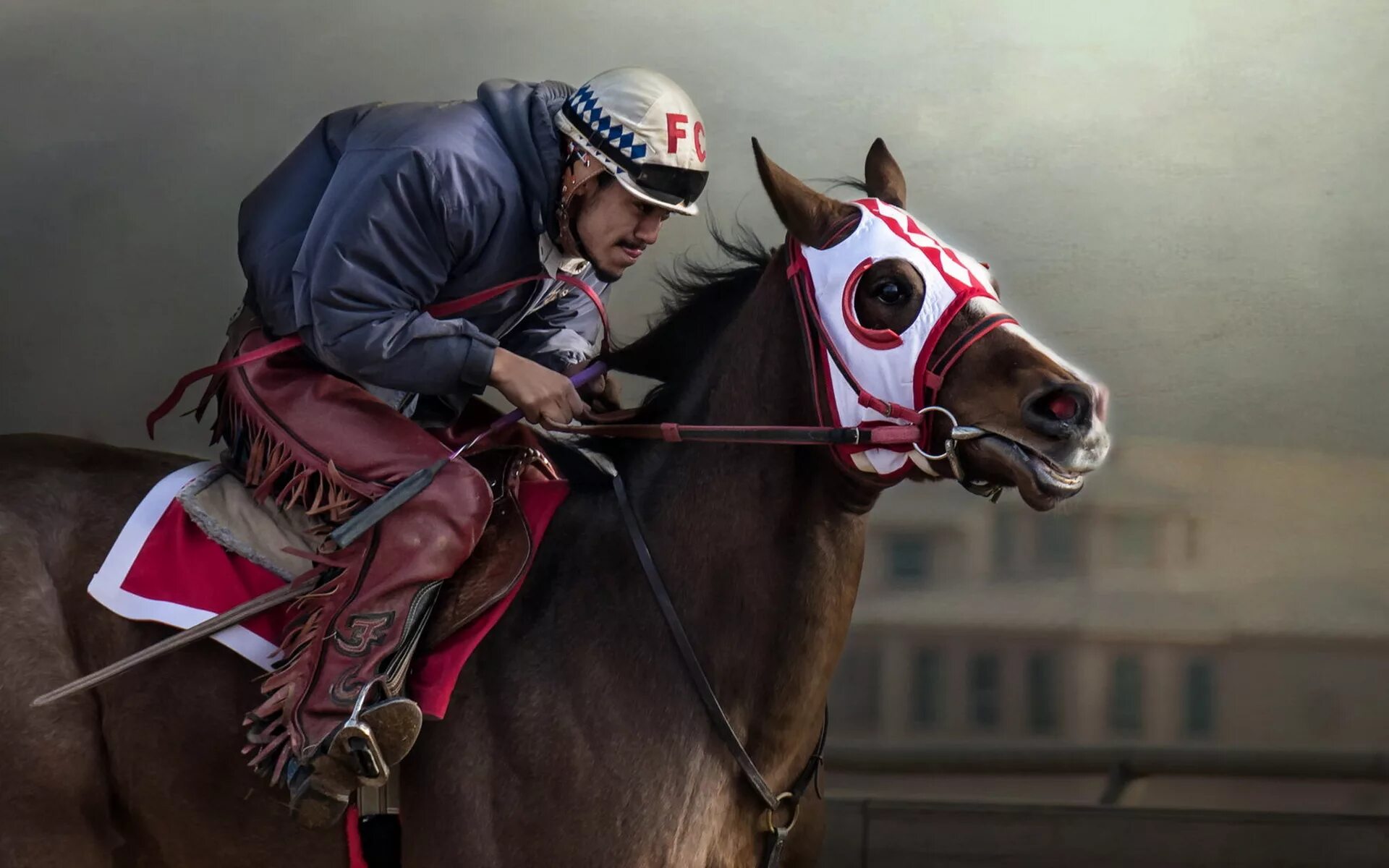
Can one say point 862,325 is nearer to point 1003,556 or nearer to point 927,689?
point 1003,556

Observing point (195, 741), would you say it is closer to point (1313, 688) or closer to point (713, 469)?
point (713, 469)

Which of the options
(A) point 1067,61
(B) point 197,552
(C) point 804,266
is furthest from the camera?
(A) point 1067,61

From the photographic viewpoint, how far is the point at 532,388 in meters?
2.42

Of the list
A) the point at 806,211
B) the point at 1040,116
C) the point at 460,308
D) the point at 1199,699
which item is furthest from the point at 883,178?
the point at 1199,699

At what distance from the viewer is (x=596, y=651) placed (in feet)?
7.72

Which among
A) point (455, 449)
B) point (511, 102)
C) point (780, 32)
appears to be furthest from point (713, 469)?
point (780, 32)

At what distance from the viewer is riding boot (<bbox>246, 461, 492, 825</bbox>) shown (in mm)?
2211

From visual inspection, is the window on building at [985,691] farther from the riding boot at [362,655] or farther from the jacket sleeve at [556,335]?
the riding boot at [362,655]

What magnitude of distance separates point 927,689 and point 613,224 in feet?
7.36

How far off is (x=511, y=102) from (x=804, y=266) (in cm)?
72

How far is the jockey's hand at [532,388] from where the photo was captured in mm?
2418

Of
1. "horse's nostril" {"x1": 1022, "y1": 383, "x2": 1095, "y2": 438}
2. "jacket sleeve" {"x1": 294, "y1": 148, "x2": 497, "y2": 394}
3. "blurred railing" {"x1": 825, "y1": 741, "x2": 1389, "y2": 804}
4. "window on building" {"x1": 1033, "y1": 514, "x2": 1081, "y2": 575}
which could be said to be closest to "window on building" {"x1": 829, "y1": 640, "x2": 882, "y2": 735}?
"blurred railing" {"x1": 825, "y1": 741, "x2": 1389, "y2": 804}

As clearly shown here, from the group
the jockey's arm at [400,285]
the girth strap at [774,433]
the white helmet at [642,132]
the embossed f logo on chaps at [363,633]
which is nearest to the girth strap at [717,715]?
the girth strap at [774,433]

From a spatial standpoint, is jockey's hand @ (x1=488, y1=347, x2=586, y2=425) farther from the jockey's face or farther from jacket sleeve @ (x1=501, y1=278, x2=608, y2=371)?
jacket sleeve @ (x1=501, y1=278, x2=608, y2=371)
